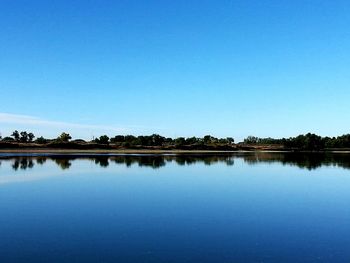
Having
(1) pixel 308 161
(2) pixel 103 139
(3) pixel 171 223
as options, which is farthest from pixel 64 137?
(3) pixel 171 223

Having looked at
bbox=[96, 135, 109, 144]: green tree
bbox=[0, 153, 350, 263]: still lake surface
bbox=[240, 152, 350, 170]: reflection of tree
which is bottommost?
bbox=[0, 153, 350, 263]: still lake surface

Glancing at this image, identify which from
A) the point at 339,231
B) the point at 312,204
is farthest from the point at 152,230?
the point at 312,204

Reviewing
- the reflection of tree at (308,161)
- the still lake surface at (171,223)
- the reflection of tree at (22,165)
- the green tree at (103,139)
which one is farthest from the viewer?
the green tree at (103,139)

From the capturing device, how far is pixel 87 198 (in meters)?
32.1

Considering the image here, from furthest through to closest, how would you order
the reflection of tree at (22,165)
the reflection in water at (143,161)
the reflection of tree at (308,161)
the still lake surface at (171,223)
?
the reflection of tree at (308,161) < the reflection in water at (143,161) < the reflection of tree at (22,165) < the still lake surface at (171,223)

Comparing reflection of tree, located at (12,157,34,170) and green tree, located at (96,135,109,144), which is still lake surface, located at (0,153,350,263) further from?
green tree, located at (96,135,109,144)

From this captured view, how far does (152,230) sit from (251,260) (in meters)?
6.50

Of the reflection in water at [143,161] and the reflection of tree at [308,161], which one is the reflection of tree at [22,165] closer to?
the reflection in water at [143,161]

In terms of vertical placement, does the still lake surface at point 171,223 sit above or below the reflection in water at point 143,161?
below

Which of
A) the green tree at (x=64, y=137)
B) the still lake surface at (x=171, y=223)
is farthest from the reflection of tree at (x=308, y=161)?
the green tree at (x=64, y=137)

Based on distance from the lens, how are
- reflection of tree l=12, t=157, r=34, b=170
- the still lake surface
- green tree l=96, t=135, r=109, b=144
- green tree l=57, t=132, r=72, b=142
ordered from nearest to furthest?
the still lake surface < reflection of tree l=12, t=157, r=34, b=170 < green tree l=57, t=132, r=72, b=142 < green tree l=96, t=135, r=109, b=144

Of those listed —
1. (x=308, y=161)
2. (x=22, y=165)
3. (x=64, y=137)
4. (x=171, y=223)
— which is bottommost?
(x=171, y=223)

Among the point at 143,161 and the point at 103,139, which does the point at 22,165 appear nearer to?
the point at 143,161

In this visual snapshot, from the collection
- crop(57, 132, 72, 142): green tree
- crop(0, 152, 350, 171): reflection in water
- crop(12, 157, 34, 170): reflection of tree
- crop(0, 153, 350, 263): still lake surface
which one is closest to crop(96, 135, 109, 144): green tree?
crop(57, 132, 72, 142): green tree
